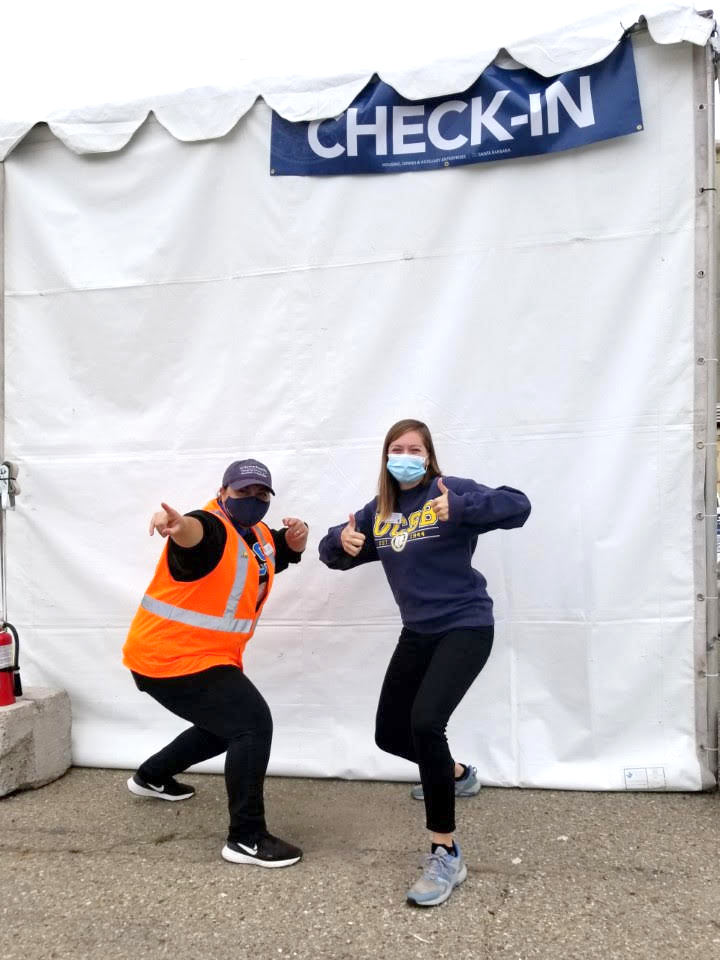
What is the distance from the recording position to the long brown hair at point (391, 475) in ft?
11.2

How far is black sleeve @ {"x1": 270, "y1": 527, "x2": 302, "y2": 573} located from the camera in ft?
12.7

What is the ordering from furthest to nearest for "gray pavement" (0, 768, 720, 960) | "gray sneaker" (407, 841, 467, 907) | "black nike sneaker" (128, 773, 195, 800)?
"black nike sneaker" (128, 773, 195, 800) → "gray sneaker" (407, 841, 467, 907) → "gray pavement" (0, 768, 720, 960)

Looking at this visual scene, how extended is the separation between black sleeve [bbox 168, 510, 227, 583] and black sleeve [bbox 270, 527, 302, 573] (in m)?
0.52

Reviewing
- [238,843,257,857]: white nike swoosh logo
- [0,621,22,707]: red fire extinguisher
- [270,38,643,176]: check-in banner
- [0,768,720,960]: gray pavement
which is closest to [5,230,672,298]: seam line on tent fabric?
[270,38,643,176]: check-in banner

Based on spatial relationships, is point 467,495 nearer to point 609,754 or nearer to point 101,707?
point 609,754

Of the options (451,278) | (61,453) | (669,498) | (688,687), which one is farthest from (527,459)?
(61,453)

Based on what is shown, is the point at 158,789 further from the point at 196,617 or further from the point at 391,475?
the point at 391,475

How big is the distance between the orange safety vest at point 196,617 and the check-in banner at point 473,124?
1889 millimetres

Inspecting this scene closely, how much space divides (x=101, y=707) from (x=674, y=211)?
3.70m

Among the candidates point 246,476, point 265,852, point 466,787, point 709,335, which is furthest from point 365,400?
point 265,852

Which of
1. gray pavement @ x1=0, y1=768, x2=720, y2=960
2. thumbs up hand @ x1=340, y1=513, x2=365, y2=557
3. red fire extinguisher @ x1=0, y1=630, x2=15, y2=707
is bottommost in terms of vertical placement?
gray pavement @ x1=0, y1=768, x2=720, y2=960

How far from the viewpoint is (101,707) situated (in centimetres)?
444

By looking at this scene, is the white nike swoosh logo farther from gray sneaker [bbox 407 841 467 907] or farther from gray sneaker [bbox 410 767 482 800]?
gray sneaker [bbox 410 767 482 800]

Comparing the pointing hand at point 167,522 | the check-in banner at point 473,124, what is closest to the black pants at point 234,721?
the pointing hand at point 167,522
